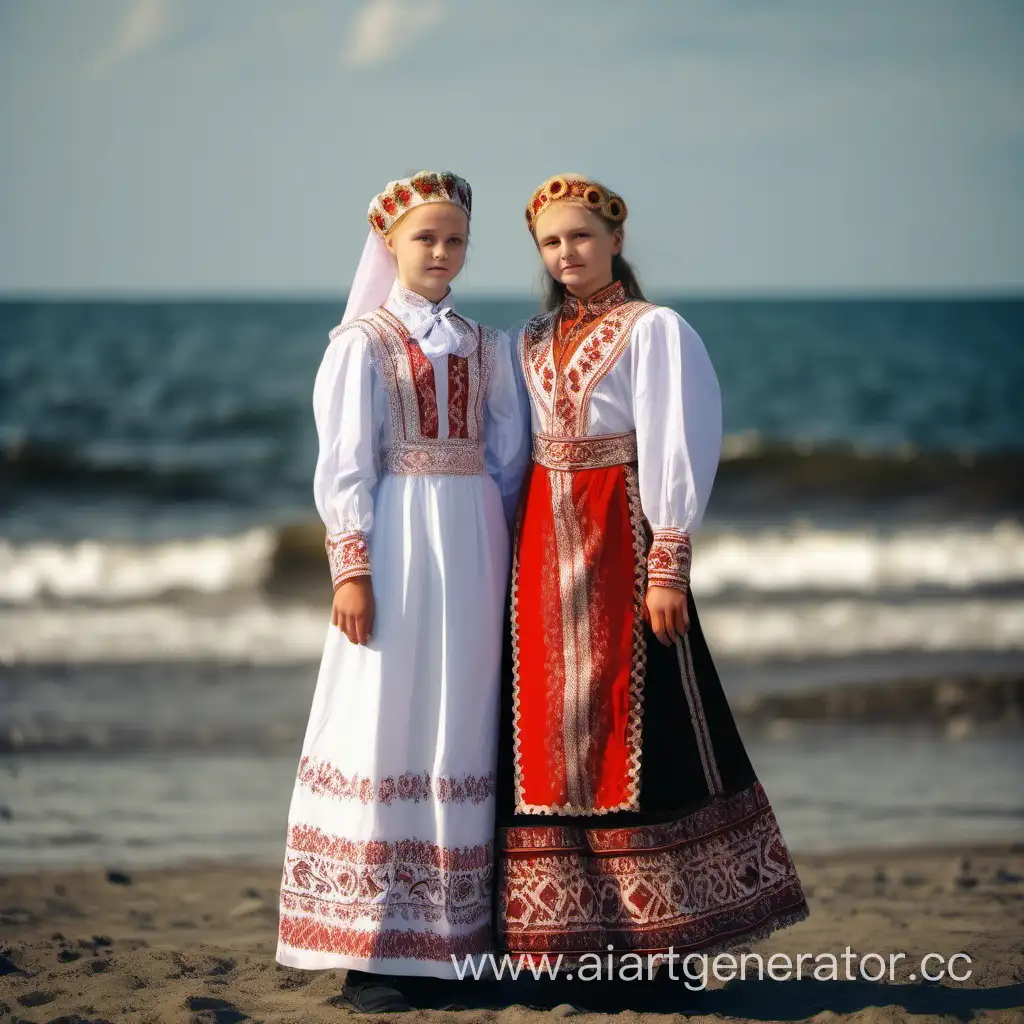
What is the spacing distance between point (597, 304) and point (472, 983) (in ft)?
4.85

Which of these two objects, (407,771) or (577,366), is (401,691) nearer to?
(407,771)

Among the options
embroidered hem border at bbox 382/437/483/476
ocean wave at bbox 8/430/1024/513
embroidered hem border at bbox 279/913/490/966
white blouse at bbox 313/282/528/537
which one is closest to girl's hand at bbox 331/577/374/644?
white blouse at bbox 313/282/528/537

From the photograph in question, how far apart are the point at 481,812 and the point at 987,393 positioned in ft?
59.8

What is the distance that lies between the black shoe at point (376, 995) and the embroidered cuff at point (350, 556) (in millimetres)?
835

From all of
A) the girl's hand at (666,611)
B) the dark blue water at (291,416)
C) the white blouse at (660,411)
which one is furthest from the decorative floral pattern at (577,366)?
the dark blue water at (291,416)

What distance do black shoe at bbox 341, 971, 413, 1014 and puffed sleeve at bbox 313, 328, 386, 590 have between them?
2.77 ft

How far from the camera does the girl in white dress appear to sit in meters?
2.94

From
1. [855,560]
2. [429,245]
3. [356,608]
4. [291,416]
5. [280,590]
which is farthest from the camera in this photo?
[291,416]

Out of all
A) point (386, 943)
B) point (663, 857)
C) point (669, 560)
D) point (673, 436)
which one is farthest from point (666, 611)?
point (386, 943)

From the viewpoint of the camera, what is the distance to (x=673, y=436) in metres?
2.95

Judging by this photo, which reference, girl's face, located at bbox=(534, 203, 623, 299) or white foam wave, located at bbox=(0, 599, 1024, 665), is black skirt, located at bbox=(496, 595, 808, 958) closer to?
girl's face, located at bbox=(534, 203, 623, 299)

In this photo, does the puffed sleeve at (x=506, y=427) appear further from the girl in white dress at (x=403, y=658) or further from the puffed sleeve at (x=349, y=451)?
the puffed sleeve at (x=349, y=451)

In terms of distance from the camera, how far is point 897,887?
410cm

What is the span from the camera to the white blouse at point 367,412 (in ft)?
9.65
